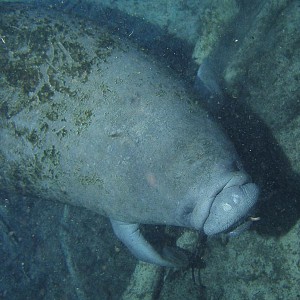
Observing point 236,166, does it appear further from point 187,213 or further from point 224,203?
point 187,213

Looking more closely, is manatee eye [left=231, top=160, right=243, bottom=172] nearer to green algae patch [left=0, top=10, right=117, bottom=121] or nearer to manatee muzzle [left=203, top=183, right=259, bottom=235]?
manatee muzzle [left=203, top=183, right=259, bottom=235]

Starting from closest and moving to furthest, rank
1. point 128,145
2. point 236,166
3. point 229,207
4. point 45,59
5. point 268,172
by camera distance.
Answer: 1. point 229,207
2. point 236,166
3. point 128,145
4. point 45,59
5. point 268,172

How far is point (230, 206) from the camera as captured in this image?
314 cm

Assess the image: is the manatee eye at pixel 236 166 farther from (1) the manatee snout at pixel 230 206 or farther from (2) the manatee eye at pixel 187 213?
(2) the manatee eye at pixel 187 213

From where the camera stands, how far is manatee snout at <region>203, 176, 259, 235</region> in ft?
10.3

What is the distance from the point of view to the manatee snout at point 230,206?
3.14 metres

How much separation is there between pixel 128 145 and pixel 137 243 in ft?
6.42

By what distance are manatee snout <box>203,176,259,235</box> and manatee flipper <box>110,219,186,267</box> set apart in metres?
1.70

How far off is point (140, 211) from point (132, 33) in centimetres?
514

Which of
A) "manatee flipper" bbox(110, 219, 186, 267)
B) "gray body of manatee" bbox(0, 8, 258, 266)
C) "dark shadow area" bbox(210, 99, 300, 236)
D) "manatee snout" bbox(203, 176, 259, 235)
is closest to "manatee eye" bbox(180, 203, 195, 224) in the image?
"gray body of manatee" bbox(0, 8, 258, 266)

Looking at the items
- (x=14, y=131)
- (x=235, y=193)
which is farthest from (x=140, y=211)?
(x=14, y=131)

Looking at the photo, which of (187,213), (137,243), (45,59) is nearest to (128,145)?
(187,213)

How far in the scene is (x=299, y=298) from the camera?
458 cm

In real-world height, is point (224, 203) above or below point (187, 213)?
above
